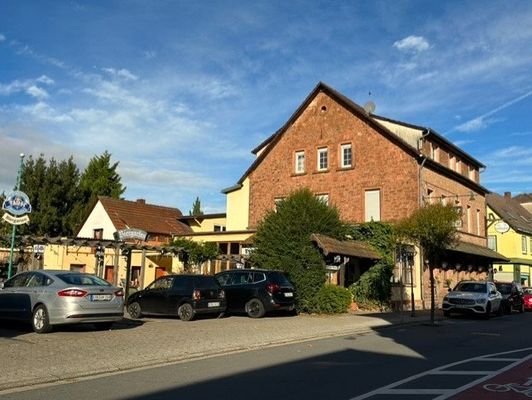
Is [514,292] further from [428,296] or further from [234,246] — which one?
[234,246]

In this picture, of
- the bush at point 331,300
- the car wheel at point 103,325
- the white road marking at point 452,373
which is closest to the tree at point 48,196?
the bush at point 331,300

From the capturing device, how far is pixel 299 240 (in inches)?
1005

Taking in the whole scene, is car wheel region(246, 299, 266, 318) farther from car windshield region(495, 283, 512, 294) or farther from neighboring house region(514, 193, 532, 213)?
neighboring house region(514, 193, 532, 213)

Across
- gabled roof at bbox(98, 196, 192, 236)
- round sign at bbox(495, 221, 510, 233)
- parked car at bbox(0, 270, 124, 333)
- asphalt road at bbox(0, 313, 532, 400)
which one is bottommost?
asphalt road at bbox(0, 313, 532, 400)

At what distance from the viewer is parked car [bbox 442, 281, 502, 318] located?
86.4ft

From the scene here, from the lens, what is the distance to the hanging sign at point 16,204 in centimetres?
2073

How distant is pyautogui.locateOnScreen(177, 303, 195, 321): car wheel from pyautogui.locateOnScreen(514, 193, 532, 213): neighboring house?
64.4 metres

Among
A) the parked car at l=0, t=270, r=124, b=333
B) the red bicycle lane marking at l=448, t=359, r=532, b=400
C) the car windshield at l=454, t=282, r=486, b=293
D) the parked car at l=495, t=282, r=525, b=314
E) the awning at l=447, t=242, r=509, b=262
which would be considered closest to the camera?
the red bicycle lane marking at l=448, t=359, r=532, b=400

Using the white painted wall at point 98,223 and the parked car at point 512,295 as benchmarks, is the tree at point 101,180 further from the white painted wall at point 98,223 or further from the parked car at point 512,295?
the parked car at point 512,295

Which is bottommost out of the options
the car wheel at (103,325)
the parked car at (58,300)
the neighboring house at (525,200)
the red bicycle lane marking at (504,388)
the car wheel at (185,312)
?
the red bicycle lane marking at (504,388)

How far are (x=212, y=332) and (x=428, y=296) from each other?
2082 centimetres

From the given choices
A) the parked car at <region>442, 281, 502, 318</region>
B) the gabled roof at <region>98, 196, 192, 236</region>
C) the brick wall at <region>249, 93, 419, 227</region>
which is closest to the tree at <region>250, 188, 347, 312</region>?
the parked car at <region>442, 281, 502, 318</region>

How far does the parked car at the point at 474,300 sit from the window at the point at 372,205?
A: 742 centimetres

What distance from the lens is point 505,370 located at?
1034 centimetres
